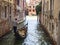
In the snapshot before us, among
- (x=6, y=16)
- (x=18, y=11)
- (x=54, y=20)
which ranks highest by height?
(x=18, y=11)

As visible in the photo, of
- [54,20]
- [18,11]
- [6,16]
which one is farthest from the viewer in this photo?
[18,11]

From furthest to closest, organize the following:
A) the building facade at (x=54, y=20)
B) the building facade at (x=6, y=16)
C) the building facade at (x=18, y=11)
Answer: the building facade at (x=18, y=11) < the building facade at (x=6, y=16) < the building facade at (x=54, y=20)

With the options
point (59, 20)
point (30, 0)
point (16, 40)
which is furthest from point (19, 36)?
point (30, 0)

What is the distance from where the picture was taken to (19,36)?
12867 millimetres

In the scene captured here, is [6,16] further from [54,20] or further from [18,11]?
[18,11]

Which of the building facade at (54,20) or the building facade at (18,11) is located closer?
the building facade at (54,20)

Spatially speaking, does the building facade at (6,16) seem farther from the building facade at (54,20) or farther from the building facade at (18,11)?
the building facade at (54,20)

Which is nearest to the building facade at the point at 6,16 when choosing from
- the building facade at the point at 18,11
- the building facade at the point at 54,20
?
the building facade at the point at 18,11

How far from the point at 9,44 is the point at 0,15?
9.16 ft

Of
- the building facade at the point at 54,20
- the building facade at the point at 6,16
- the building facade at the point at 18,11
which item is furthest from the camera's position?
the building facade at the point at 18,11

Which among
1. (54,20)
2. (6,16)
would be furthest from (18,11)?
(54,20)

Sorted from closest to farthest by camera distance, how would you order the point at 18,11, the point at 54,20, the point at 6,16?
the point at 54,20 → the point at 6,16 → the point at 18,11

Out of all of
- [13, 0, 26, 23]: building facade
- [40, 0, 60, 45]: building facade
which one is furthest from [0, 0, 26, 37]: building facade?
[40, 0, 60, 45]: building facade

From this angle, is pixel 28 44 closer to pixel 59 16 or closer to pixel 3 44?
pixel 3 44
